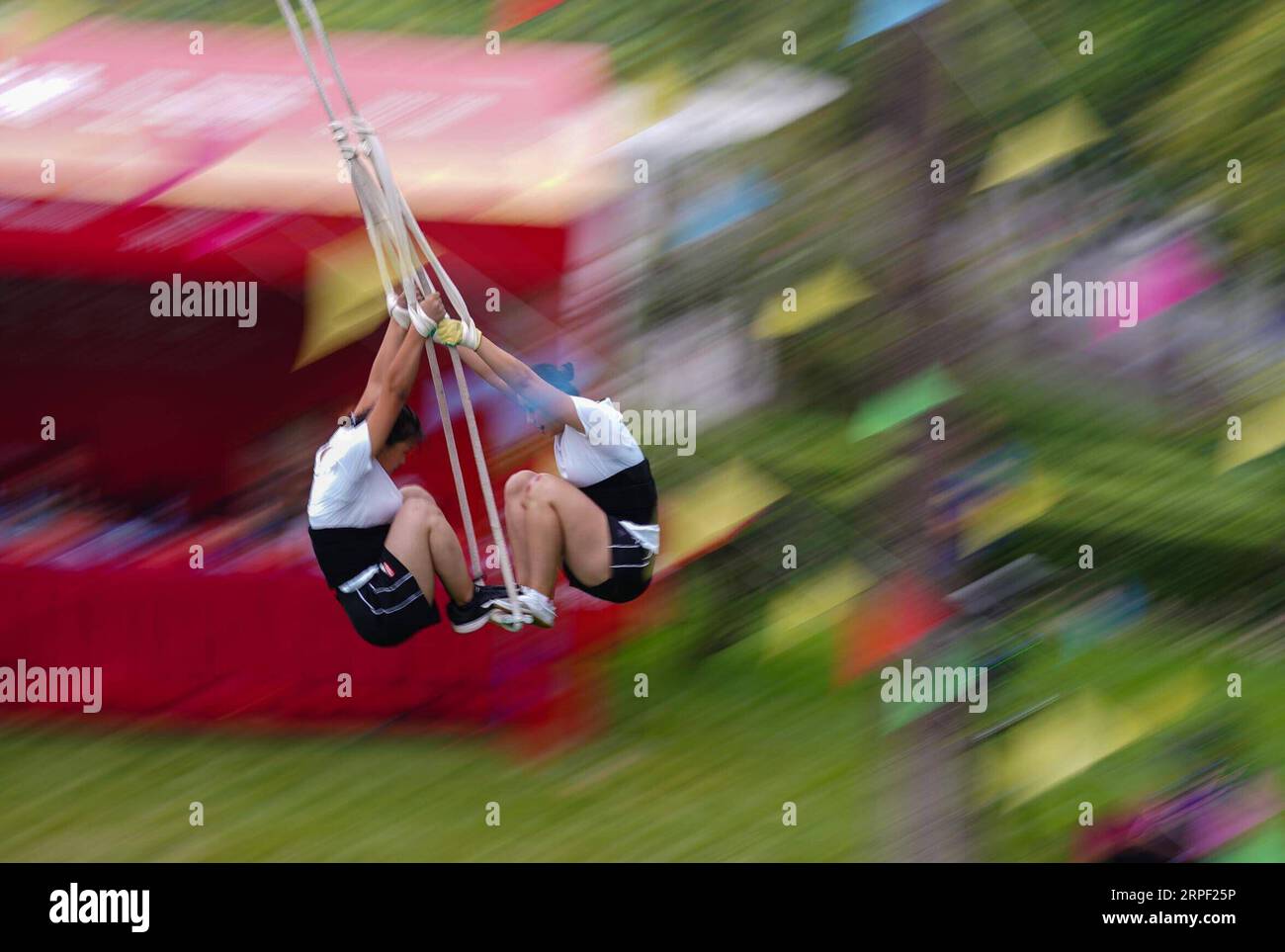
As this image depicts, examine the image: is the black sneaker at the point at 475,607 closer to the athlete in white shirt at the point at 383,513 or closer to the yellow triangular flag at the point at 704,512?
the athlete in white shirt at the point at 383,513

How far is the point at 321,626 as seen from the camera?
10.2 feet

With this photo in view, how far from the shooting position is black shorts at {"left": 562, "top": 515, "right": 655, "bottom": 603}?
10.1 ft

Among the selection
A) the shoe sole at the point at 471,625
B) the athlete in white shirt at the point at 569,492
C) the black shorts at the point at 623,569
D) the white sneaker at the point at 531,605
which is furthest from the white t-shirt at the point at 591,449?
the shoe sole at the point at 471,625

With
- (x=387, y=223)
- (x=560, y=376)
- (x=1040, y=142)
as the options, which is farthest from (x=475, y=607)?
(x=1040, y=142)

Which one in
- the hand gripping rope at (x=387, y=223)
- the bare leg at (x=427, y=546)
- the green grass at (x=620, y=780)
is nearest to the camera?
the hand gripping rope at (x=387, y=223)

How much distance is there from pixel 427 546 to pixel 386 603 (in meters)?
0.18

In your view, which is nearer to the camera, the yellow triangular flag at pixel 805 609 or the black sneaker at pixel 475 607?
the black sneaker at pixel 475 607

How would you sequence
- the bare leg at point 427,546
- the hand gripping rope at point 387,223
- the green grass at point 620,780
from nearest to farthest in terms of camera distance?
1. the hand gripping rope at point 387,223
2. the bare leg at point 427,546
3. the green grass at point 620,780

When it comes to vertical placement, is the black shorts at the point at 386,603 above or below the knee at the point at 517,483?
below

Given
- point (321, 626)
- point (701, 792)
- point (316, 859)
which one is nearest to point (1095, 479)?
point (701, 792)

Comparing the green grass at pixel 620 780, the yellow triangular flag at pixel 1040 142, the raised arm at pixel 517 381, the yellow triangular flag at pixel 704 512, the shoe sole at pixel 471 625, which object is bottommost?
the green grass at pixel 620 780

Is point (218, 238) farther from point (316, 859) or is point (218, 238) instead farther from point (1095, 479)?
point (1095, 479)

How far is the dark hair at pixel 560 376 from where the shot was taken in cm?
306

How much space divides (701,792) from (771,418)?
0.96m
